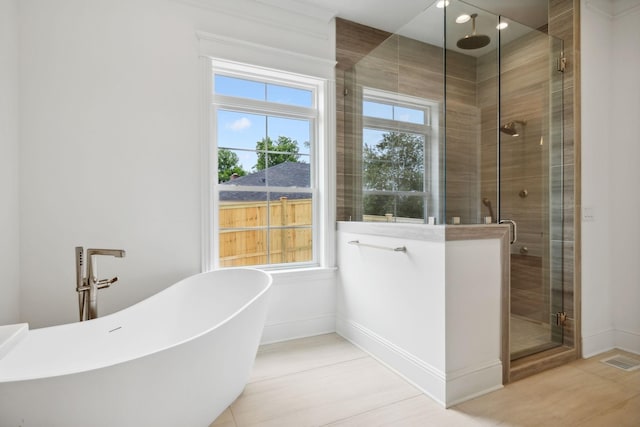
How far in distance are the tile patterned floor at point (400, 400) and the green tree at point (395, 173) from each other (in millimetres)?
1058

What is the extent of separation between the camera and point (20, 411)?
3.31 ft

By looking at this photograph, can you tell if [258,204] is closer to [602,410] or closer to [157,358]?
[157,358]

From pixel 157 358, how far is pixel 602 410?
7.11 feet

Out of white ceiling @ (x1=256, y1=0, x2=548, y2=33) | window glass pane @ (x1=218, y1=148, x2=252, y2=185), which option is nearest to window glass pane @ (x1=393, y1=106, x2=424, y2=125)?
white ceiling @ (x1=256, y1=0, x2=548, y2=33)

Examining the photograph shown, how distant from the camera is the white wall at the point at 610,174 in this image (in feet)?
7.78

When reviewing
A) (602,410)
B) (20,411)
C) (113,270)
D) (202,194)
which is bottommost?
(602,410)

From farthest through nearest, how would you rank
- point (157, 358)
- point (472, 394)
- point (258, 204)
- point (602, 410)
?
point (258, 204) < point (472, 394) < point (602, 410) < point (157, 358)

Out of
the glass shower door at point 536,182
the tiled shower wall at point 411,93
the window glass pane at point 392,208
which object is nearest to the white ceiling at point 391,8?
the tiled shower wall at point 411,93

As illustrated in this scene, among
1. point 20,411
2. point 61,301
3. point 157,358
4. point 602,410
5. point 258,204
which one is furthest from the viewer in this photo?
point 258,204

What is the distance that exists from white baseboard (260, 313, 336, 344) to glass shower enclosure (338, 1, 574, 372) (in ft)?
3.10

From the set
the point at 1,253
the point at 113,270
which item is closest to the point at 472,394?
the point at 113,270

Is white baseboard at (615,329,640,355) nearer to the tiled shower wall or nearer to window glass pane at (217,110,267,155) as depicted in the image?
the tiled shower wall

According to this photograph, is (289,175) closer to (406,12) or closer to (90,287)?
(90,287)

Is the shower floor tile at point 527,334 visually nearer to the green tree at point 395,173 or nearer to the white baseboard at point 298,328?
the green tree at point 395,173
